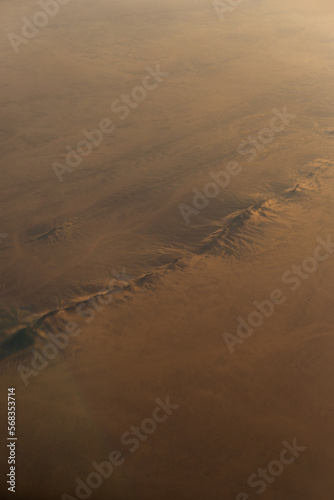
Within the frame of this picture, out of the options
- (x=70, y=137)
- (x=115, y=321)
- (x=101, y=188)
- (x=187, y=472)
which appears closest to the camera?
(x=187, y=472)

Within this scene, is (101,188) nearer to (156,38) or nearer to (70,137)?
(70,137)

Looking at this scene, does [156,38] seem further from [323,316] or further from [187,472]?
[187,472]

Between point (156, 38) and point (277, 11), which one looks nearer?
point (156, 38)

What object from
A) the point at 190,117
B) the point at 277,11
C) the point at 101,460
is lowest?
the point at 101,460

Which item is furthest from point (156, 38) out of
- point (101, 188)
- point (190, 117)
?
point (101, 188)

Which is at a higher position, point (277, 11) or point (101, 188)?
point (277, 11)

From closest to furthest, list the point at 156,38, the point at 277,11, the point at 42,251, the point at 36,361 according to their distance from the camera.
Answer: the point at 36,361
the point at 42,251
the point at 156,38
the point at 277,11

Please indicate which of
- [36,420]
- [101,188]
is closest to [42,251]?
[101,188]
